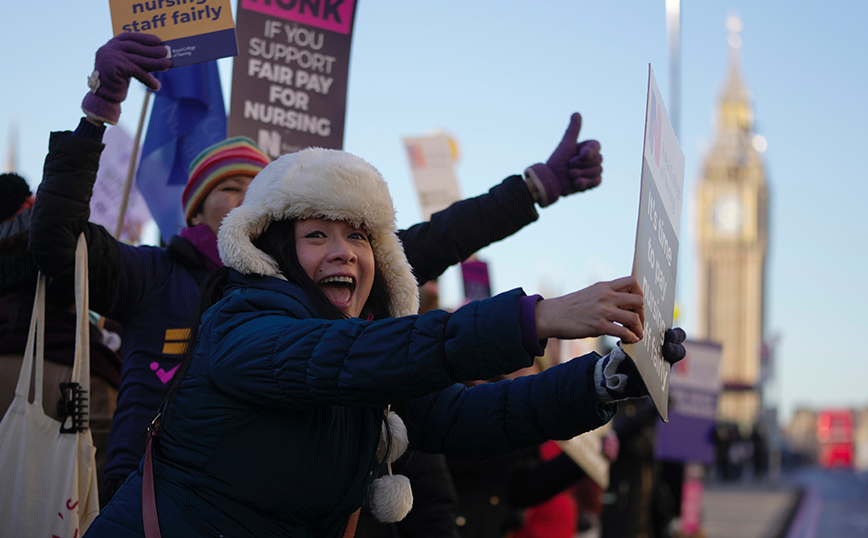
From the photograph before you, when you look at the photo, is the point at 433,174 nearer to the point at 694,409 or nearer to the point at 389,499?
the point at 694,409

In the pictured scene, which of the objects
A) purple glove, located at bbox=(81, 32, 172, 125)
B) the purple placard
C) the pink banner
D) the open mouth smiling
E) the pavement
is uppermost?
the pink banner

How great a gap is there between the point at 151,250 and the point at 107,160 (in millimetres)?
2557

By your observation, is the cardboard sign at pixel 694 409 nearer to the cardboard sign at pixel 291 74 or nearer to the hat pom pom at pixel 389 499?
the cardboard sign at pixel 291 74

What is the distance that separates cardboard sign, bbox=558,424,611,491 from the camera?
4.94 metres

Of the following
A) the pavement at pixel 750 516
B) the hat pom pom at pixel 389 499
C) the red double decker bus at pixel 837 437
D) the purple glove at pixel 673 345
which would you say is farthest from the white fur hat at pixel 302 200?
the red double decker bus at pixel 837 437

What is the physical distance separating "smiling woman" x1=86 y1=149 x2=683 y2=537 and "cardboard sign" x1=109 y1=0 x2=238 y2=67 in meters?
1.29

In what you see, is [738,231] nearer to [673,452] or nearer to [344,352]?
[673,452]

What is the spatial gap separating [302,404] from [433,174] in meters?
4.46

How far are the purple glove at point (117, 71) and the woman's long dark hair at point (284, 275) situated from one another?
2.68 ft

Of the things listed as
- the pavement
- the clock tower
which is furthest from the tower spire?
the pavement

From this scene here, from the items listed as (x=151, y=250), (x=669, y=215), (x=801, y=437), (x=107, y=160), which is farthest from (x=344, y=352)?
(x=801, y=437)

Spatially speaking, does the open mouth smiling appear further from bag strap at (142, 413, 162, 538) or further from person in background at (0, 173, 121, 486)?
person in background at (0, 173, 121, 486)

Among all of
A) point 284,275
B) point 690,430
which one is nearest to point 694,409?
point 690,430

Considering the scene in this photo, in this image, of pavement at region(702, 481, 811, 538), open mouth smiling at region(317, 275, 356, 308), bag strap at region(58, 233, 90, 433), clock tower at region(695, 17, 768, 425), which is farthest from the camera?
clock tower at region(695, 17, 768, 425)
